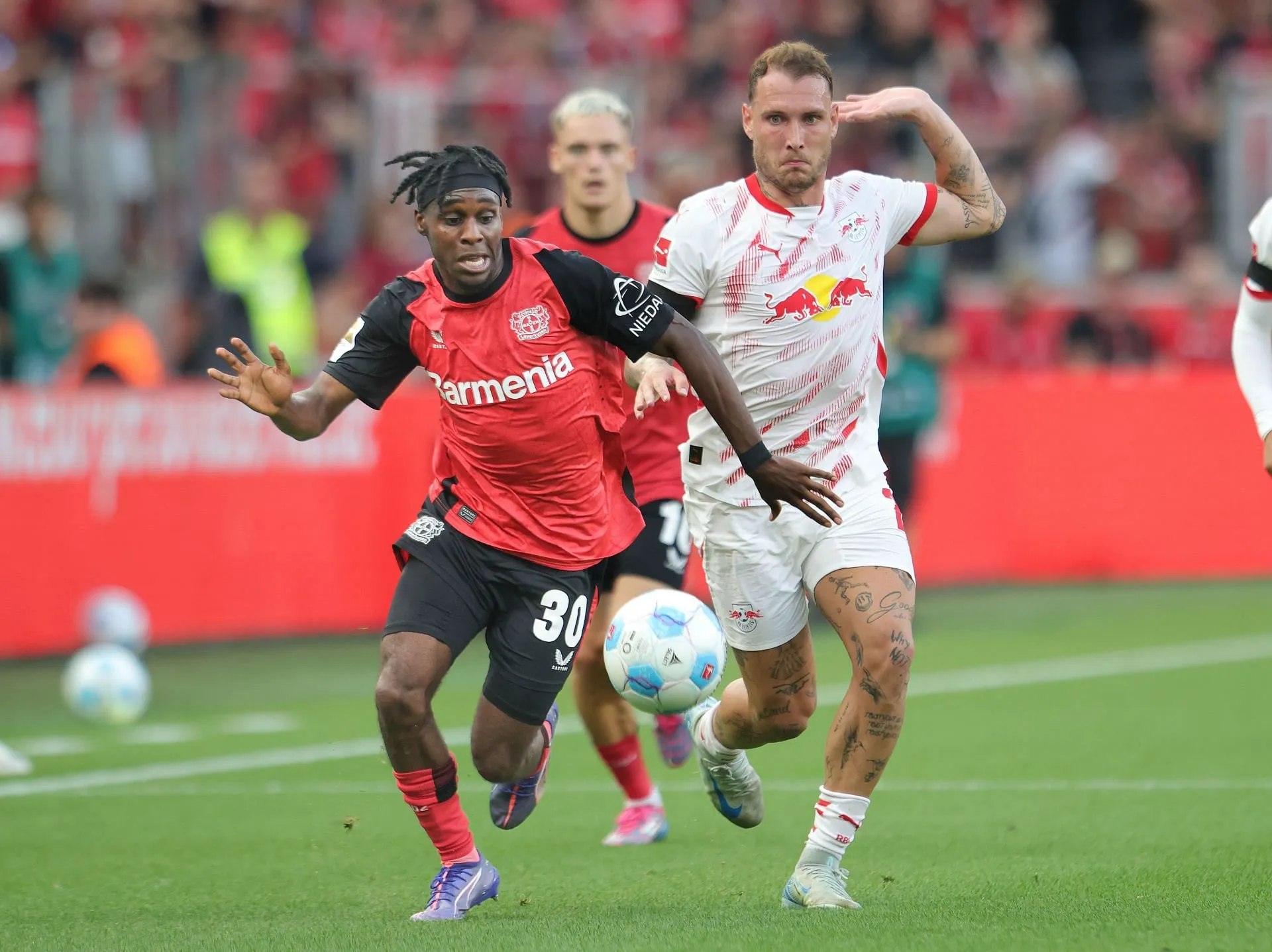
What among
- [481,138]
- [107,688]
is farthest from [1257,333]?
[481,138]

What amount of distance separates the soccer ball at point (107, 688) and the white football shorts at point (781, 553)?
221 inches

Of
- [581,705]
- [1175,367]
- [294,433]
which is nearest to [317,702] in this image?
[581,705]

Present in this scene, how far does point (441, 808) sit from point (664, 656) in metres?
0.97

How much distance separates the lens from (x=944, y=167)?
22.9 ft

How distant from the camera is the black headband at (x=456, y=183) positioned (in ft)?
21.4

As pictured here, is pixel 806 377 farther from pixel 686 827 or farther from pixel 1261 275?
pixel 686 827

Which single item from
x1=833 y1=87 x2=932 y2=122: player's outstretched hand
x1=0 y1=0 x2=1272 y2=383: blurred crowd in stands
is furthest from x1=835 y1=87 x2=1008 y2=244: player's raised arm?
x1=0 y1=0 x2=1272 y2=383: blurred crowd in stands

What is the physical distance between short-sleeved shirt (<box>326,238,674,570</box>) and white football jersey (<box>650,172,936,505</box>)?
0.28m

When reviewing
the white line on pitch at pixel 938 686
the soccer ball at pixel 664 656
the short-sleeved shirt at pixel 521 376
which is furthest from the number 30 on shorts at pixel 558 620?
the white line on pitch at pixel 938 686

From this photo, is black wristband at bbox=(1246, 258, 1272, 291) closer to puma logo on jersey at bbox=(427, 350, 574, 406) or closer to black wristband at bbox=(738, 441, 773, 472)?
black wristband at bbox=(738, 441, 773, 472)

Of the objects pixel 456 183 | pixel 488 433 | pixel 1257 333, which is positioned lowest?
pixel 488 433

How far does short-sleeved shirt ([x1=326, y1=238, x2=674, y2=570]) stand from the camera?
6648 mm

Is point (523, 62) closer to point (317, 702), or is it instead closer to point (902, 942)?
point (317, 702)

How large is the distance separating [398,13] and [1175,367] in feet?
25.0
